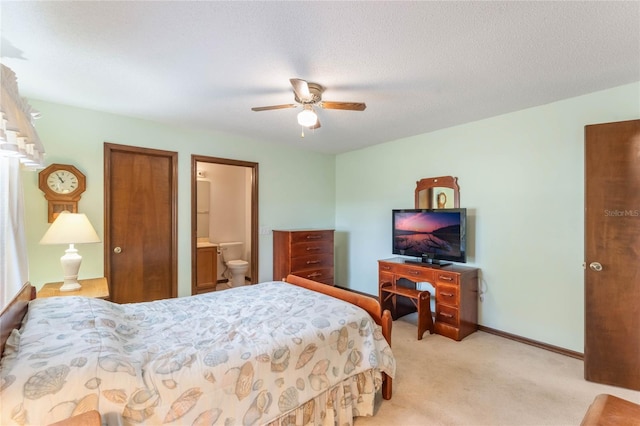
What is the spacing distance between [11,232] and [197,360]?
200 centimetres

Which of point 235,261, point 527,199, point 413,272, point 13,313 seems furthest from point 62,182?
point 527,199

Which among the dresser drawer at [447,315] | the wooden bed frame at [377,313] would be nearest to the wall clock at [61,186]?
the wooden bed frame at [377,313]

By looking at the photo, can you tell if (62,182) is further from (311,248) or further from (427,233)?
(427,233)

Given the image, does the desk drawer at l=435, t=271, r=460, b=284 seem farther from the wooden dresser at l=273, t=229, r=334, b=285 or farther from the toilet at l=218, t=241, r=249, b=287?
the toilet at l=218, t=241, r=249, b=287

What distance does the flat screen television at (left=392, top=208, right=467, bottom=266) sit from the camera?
337cm

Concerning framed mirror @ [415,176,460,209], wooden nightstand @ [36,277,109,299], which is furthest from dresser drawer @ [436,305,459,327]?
wooden nightstand @ [36,277,109,299]

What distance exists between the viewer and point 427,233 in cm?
362

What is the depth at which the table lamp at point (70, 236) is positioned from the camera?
238cm

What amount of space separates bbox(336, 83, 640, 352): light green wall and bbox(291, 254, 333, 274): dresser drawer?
1509 mm

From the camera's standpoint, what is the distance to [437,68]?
2174 millimetres

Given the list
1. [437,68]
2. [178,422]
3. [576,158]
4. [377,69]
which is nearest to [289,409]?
[178,422]

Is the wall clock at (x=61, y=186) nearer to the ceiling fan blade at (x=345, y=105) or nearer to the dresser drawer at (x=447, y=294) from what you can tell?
the ceiling fan blade at (x=345, y=105)

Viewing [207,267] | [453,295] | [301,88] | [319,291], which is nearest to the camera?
[301,88]

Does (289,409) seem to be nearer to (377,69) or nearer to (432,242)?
(377,69)
